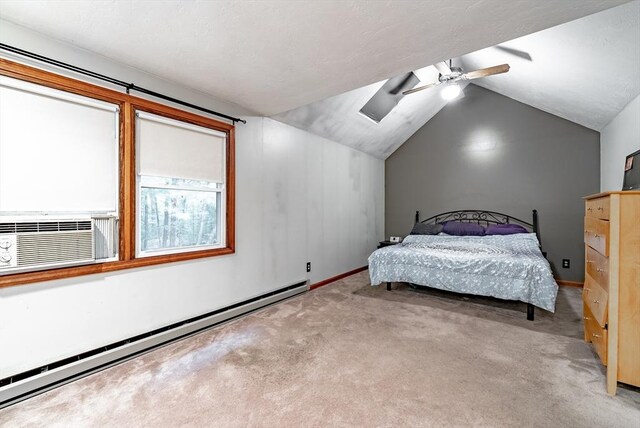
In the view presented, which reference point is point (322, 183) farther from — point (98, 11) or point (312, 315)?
point (98, 11)

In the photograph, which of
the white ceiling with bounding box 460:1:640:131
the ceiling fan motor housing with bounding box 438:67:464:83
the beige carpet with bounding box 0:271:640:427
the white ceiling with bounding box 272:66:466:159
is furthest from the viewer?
the white ceiling with bounding box 272:66:466:159

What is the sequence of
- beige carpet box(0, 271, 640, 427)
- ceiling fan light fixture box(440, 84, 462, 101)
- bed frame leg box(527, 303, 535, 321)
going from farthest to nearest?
ceiling fan light fixture box(440, 84, 462, 101) → bed frame leg box(527, 303, 535, 321) → beige carpet box(0, 271, 640, 427)

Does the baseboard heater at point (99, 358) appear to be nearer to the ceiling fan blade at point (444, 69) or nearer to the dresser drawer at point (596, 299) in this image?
the dresser drawer at point (596, 299)

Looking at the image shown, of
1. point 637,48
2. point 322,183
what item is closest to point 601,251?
point 637,48

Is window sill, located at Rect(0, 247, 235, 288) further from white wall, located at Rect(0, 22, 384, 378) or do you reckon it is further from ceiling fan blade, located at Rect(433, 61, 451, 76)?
ceiling fan blade, located at Rect(433, 61, 451, 76)

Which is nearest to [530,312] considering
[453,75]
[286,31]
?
[453,75]

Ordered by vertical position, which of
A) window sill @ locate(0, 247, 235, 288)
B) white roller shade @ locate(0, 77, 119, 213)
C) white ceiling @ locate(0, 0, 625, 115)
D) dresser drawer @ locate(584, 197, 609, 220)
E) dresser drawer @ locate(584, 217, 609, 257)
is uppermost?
white ceiling @ locate(0, 0, 625, 115)

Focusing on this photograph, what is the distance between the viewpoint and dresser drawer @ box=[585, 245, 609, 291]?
1.81 m

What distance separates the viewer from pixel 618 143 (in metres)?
3.28

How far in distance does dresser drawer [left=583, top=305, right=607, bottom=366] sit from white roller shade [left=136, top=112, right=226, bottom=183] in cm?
336

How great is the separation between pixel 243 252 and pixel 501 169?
4.60m

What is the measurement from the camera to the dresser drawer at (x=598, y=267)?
1.81 m

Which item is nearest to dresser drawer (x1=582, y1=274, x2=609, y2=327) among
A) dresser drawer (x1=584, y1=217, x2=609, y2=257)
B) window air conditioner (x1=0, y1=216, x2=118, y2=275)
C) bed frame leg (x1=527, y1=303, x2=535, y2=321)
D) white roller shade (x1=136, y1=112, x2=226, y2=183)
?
dresser drawer (x1=584, y1=217, x2=609, y2=257)

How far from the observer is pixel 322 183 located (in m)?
4.38
